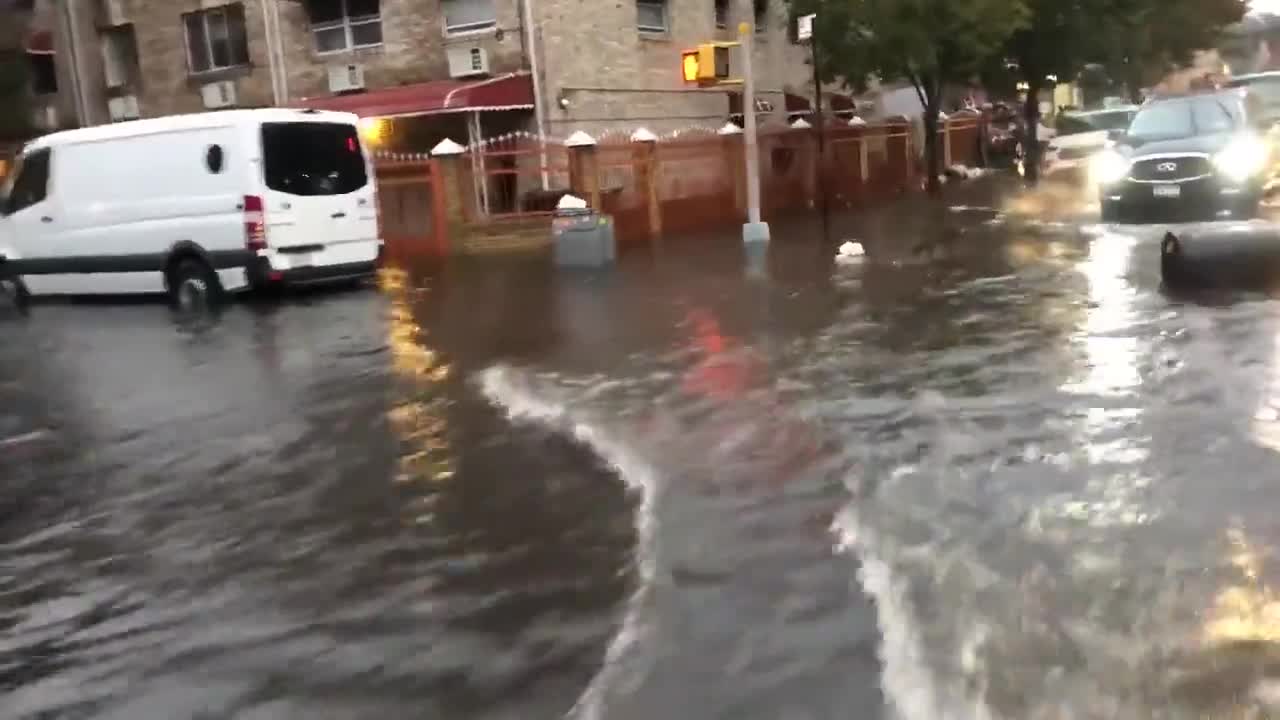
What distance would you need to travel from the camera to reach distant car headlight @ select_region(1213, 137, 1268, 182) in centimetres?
1691

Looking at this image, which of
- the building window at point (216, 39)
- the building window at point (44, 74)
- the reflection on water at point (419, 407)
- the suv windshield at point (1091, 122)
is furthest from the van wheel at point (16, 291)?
the suv windshield at point (1091, 122)

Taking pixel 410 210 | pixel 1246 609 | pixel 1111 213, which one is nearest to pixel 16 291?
pixel 410 210

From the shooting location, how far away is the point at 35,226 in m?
16.4

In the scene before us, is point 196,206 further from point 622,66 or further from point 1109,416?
point 622,66

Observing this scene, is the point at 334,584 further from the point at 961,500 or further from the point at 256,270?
the point at 256,270

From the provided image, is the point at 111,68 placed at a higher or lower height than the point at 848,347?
higher

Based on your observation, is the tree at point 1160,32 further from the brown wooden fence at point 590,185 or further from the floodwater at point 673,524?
the floodwater at point 673,524

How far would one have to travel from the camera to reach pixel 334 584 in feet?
17.6

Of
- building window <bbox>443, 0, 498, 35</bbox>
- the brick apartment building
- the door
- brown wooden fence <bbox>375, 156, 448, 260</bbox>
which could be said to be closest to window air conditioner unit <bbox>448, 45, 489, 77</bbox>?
the brick apartment building

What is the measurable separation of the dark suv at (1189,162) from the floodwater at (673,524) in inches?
268

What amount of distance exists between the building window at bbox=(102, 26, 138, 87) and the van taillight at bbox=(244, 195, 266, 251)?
650 inches

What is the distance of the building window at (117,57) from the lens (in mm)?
29062

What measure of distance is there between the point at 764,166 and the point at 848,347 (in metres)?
16.7

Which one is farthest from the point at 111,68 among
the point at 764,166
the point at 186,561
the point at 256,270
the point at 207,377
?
the point at 186,561
